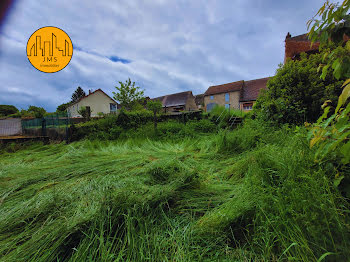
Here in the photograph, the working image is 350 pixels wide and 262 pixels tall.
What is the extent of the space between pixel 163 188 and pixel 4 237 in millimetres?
1240

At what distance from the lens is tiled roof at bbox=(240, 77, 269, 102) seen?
22.6m

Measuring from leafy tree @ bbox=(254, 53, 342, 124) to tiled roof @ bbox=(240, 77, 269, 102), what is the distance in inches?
780

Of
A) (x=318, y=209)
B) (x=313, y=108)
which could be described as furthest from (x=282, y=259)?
(x=313, y=108)

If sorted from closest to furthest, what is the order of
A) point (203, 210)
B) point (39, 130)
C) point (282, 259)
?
1. point (282, 259)
2. point (203, 210)
3. point (39, 130)

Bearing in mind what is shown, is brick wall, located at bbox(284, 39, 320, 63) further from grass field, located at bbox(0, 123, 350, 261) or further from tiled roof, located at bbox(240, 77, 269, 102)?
tiled roof, located at bbox(240, 77, 269, 102)

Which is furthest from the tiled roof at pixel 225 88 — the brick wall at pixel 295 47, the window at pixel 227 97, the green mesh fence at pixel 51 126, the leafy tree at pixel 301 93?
the green mesh fence at pixel 51 126

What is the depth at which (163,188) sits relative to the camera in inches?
61.7

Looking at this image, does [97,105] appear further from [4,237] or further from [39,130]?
[4,237]

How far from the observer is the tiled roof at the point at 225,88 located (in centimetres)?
2492

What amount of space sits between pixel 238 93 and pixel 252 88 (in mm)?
2124

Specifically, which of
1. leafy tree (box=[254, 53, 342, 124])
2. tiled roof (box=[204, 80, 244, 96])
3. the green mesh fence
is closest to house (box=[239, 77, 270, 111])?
tiled roof (box=[204, 80, 244, 96])

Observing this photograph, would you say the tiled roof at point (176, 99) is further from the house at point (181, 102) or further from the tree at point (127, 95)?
the tree at point (127, 95)

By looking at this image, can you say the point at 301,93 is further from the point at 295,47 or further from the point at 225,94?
the point at 225,94

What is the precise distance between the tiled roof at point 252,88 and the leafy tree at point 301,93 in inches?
780
